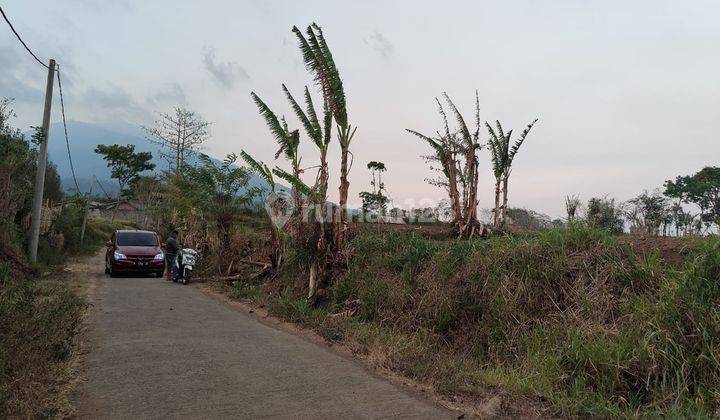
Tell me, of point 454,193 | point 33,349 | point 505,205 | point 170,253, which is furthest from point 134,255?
point 505,205

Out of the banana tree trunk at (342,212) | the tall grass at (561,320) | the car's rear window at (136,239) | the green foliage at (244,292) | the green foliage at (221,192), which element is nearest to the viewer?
the tall grass at (561,320)

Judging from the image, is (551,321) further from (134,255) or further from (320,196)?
(134,255)

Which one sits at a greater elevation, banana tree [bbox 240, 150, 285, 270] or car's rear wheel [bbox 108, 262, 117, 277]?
banana tree [bbox 240, 150, 285, 270]

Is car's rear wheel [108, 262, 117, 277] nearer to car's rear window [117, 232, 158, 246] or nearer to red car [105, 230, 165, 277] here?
red car [105, 230, 165, 277]

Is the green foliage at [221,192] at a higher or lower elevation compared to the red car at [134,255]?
higher

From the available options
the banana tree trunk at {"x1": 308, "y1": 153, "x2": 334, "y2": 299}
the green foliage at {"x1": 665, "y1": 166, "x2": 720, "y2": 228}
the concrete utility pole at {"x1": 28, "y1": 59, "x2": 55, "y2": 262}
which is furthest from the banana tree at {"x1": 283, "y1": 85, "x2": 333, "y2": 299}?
the green foliage at {"x1": 665, "y1": 166, "x2": 720, "y2": 228}

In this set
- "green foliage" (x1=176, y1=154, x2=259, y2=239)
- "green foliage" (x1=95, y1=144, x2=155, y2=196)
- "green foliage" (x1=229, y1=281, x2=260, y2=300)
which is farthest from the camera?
"green foliage" (x1=95, y1=144, x2=155, y2=196)

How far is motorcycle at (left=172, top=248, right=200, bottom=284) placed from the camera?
49.6 ft

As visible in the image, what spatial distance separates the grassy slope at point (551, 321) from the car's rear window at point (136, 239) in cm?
1062

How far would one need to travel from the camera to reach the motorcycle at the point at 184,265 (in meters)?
15.1

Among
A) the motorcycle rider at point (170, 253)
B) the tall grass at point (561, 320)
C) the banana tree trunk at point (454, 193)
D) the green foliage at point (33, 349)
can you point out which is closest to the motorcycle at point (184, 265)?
the motorcycle rider at point (170, 253)

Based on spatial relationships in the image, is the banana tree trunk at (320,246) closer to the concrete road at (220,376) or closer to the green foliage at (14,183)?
the concrete road at (220,376)

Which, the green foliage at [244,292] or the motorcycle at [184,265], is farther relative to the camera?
the motorcycle at [184,265]

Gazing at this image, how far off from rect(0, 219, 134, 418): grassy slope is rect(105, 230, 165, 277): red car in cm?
669
